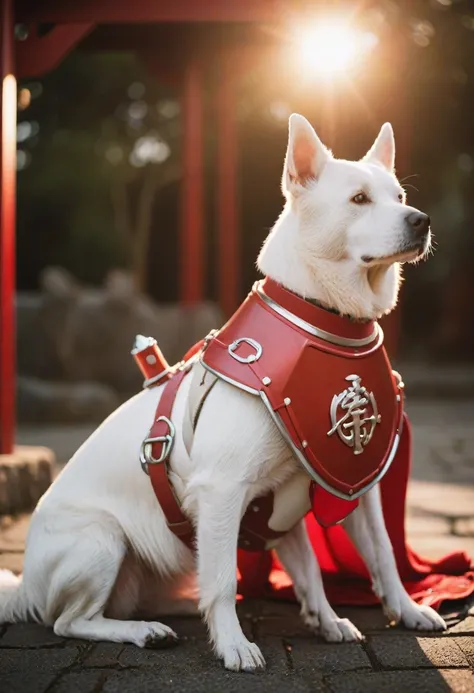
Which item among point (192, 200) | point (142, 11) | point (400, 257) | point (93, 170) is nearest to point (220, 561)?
point (400, 257)

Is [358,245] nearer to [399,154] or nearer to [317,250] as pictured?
[317,250]

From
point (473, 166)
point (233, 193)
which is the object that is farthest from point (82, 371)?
point (473, 166)

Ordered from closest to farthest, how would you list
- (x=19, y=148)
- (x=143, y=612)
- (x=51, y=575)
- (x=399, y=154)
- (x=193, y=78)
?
1. (x=51, y=575)
2. (x=143, y=612)
3. (x=193, y=78)
4. (x=399, y=154)
5. (x=19, y=148)

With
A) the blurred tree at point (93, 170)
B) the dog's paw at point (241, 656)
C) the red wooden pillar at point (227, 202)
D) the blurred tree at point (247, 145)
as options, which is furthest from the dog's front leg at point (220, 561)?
the blurred tree at point (93, 170)

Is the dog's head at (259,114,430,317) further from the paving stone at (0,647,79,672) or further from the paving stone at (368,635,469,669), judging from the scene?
the paving stone at (0,647,79,672)

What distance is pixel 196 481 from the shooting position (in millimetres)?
2268

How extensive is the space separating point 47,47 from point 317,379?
9.77 ft

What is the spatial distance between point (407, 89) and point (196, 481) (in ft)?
24.4

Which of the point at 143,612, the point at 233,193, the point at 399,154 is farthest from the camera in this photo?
the point at 233,193

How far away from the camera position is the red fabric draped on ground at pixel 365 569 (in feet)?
9.17

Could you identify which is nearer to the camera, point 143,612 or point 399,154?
point 143,612

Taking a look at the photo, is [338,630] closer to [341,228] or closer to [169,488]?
[169,488]

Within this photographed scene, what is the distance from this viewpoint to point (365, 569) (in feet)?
9.52

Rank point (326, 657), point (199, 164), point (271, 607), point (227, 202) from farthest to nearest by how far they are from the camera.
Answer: point (227, 202) < point (199, 164) < point (271, 607) < point (326, 657)
